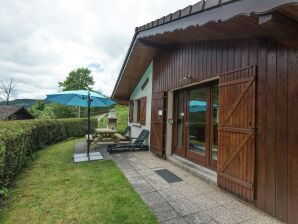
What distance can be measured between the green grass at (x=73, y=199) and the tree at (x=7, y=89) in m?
40.8

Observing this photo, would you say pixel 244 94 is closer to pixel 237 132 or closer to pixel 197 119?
pixel 237 132

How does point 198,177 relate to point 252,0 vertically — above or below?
below

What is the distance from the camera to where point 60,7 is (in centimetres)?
592

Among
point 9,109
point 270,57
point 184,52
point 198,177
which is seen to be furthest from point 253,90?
point 9,109

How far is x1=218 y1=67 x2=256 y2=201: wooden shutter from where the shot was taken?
8.89ft

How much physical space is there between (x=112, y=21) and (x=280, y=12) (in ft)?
23.5

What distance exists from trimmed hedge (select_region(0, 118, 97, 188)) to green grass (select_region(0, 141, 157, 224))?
Result: 1.10 ft

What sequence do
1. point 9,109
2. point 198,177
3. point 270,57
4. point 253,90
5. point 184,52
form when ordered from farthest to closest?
point 9,109
point 184,52
point 198,177
point 253,90
point 270,57

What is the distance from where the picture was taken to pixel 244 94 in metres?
2.85

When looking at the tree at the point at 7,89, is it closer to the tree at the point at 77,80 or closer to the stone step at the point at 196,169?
the tree at the point at 77,80

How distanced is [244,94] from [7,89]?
45.7 m

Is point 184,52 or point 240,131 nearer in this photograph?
point 240,131

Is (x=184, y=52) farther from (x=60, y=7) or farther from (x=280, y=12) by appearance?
(x=60, y=7)

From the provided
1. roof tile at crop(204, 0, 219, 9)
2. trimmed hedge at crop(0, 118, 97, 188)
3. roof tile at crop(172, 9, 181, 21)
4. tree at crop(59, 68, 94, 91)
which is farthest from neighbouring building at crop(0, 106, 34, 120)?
roof tile at crop(204, 0, 219, 9)
